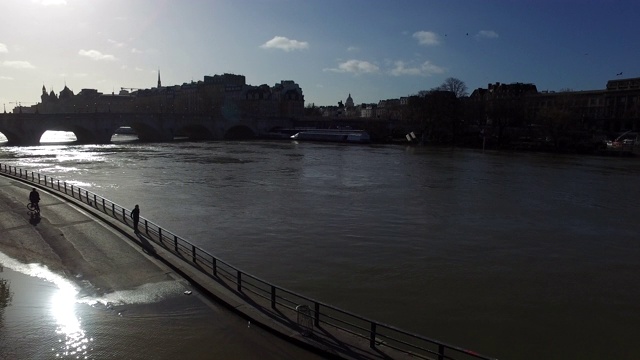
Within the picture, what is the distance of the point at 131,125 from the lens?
96.5m

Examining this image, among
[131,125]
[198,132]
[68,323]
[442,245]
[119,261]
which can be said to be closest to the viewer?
[68,323]

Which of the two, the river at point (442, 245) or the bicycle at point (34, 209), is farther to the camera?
the bicycle at point (34, 209)

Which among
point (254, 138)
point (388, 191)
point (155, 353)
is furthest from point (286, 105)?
point (155, 353)

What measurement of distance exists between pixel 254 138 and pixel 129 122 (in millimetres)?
36110

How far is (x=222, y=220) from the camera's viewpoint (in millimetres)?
23719

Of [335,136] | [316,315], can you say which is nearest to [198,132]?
[335,136]

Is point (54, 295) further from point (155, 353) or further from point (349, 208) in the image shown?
point (349, 208)

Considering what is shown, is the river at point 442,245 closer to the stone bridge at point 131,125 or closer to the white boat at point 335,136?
the stone bridge at point 131,125

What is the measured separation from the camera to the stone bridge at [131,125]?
261 feet

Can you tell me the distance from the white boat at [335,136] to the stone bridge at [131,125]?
517 inches

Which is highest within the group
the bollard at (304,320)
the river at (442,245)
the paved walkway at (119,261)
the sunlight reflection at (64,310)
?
the bollard at (304,320)

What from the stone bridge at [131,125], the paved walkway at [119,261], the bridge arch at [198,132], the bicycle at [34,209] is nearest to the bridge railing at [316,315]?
the paved walkway at [119,261]

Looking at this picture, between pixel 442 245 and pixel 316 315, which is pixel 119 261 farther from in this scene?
pixel 442 245

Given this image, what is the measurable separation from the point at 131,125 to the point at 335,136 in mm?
43072
